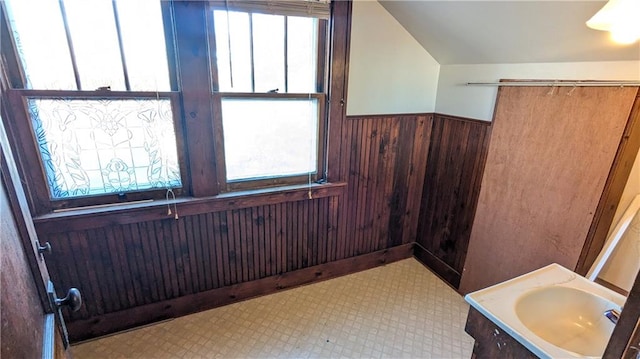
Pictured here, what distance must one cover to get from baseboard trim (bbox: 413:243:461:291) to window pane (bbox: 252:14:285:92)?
1918mm

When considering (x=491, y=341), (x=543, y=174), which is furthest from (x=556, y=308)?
(x=543, y=174)

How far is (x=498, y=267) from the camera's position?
2199mm

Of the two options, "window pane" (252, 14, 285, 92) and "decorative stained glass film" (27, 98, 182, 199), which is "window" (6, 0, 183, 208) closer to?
"decorative stained glass film" (27, 98, 182, 199)

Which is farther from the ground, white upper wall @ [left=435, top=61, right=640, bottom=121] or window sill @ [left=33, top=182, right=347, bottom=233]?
white upper wall @ [left=435, top=61, right=640, bottom=121]

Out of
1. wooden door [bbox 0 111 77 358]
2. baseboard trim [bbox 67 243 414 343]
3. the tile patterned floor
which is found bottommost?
the tile patterned floor

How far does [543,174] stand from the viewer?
1869 millimetres

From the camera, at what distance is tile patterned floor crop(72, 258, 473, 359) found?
194 cm

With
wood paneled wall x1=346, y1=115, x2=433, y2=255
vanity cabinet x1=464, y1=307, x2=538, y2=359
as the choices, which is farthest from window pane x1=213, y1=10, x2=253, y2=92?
vanity cabinet x1=464, y1=307, x2=538, y2=359

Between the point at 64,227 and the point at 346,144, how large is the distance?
1793 millimetres

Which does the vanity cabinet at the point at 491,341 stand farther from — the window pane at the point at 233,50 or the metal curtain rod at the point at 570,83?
the window pane at the point at 233,50

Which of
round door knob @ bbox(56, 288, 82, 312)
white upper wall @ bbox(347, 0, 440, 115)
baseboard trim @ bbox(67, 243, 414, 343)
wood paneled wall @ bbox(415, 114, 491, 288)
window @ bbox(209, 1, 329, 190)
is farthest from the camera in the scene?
wood paneled wall @ bbox(415, 114, 491, 288)

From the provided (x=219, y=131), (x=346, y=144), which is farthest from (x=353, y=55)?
(x=219, y=131)

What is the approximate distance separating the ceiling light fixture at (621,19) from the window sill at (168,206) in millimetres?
1658

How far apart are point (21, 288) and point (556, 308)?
1.90m
